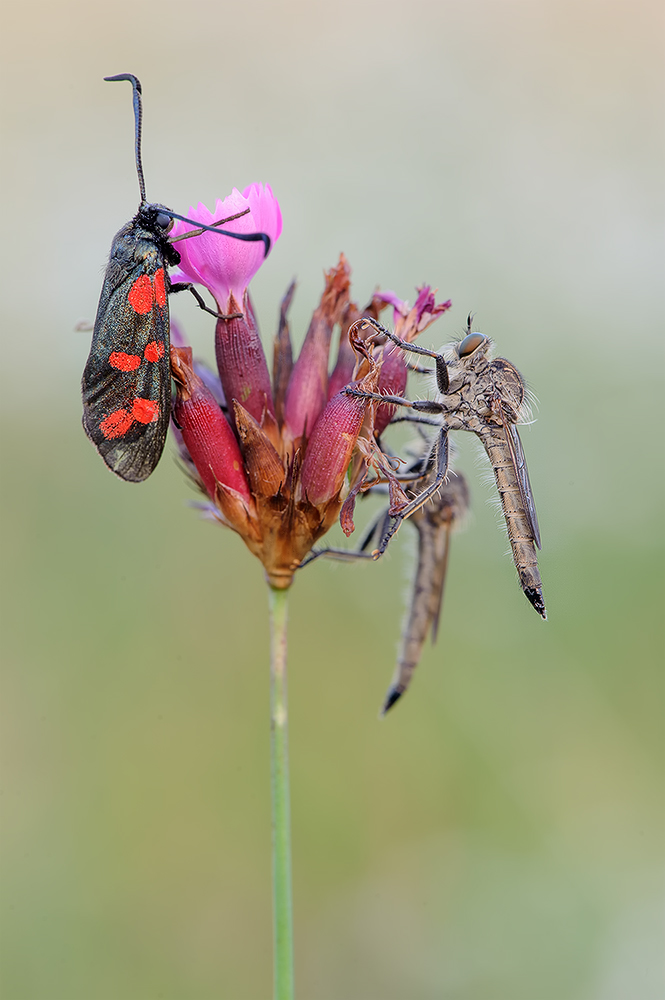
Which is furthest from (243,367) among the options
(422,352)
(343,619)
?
(343,619)

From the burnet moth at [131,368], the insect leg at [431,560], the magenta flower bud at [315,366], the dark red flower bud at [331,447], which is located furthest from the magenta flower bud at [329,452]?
the insect leg at [431,560]

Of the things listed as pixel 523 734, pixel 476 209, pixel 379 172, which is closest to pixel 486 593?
pixel 523 734

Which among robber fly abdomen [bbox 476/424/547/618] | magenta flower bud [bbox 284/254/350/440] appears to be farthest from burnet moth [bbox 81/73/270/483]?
robber fly abdomen [bbox 476/424/547/618]

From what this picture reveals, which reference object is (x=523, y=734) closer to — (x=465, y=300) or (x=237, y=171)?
(x=465, y=300)

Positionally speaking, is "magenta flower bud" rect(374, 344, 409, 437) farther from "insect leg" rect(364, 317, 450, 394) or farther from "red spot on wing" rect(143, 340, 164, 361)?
"red spot on wing" rect(143, 340, 164, 361)

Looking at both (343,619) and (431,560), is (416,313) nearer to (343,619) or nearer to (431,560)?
(431,560)

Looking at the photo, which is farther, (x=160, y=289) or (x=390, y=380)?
(x=390, y=380)

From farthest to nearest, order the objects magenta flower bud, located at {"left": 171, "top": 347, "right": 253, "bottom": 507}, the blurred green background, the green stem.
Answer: the blurred green background, magenta flower bud, located at {"left": 171, "top": 347, "right": 253, "bottom": 507}, the green stem
